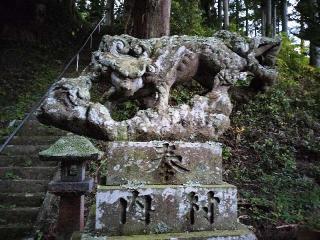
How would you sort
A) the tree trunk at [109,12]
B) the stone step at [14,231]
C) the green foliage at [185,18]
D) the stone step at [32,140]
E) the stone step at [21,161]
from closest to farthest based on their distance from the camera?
the stone step at [14,231] → the stone step at [21,161] → the stone step at [32,140] → the green foliage at [185,18] → the tree trunk at [109,12]

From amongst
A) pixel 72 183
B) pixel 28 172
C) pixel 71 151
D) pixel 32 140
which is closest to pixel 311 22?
pixel 71 151

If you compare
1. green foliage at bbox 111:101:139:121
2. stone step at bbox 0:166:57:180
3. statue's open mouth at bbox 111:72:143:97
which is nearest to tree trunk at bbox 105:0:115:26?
green foliage at bbox 111:101:139:121

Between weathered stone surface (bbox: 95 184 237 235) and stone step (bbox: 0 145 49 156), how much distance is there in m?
4.68

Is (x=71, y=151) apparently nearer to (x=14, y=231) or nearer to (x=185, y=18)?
(x=14, y=231)

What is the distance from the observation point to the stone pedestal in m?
2.48

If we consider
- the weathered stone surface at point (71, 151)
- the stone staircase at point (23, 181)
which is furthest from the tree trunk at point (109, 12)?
the weathered stone surface at point (71, 151)

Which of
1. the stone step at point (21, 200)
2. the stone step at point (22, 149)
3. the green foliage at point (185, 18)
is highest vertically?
the green foliage at point (185, 18)

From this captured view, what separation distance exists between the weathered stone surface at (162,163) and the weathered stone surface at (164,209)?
0.08 meters

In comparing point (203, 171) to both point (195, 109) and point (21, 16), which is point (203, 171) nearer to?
point (195, 109)

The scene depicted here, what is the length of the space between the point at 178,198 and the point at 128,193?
1.20ft

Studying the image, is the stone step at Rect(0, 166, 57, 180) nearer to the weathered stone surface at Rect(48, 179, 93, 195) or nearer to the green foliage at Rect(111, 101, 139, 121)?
the weathered stone surface at Rect(48, 179, 93, 195)

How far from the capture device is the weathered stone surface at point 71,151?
4.73m

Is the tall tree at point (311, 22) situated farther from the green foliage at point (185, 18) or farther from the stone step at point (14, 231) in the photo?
the stone step at point (14, 231)

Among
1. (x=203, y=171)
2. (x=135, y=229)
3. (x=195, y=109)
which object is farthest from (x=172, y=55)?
(x=135, y=229)
